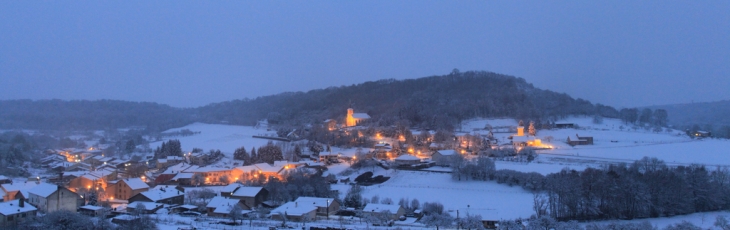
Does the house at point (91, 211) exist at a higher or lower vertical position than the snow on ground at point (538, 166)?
lower

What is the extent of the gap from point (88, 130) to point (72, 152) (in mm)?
21193

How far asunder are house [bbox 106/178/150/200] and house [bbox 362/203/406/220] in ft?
31.4

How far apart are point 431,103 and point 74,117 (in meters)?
41.2

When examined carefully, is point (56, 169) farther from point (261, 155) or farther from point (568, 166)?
point (568, 166)

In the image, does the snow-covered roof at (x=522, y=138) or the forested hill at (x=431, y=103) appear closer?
the snow-covered roof at (x=522, y=138)

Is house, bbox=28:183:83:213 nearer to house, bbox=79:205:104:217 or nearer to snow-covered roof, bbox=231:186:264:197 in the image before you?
house, bbox=79:205:104:217

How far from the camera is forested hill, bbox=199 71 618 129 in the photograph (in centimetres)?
4697

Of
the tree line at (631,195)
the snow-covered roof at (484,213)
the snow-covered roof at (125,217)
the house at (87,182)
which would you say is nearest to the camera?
the snow-covered roof at (125,217)

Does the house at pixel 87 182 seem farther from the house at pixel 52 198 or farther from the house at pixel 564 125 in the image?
the house at pixel 564 125

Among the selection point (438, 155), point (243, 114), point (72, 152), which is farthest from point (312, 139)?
point (243, 114)

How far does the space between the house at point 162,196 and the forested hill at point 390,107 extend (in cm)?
2384

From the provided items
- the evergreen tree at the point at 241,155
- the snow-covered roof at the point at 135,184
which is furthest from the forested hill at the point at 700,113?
the snow-covered roof at the point at 135,184

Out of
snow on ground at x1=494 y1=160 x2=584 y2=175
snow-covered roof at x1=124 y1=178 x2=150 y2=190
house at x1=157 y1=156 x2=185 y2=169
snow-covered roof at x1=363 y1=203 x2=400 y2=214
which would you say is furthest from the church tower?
snow-covered roof at x1=363 y1=203 x2=400 y2=214

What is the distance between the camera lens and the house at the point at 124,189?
70.3ft
